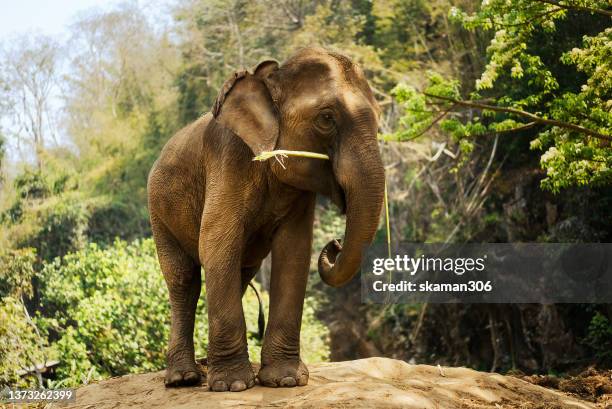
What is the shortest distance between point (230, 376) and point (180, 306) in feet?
3.56

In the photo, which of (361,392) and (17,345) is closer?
(361,392)

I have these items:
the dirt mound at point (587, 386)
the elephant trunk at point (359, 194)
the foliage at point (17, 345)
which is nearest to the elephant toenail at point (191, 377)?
the elephant trunk at point (359, 194)

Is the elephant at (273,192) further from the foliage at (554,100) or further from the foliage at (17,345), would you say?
the foliage at (17,345)

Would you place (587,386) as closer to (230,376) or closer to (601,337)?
(230,376)

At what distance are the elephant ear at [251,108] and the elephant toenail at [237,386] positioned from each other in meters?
1.58

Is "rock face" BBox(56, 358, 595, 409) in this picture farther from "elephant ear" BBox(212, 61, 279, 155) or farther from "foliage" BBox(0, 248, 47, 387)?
"foliage" BBox(0, 248, 47, 387)

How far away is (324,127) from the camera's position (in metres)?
5.43

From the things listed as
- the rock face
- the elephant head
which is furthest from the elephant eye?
the rock face

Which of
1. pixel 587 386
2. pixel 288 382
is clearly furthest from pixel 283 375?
pixel 587 386

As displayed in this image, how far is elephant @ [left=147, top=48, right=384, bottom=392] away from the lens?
5.31 m

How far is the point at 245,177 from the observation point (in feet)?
19.3

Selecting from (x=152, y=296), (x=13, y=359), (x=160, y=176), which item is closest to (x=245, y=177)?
(x=160, y=176)

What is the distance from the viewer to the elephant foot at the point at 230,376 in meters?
5.71

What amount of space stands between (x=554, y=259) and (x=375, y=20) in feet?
36.4
